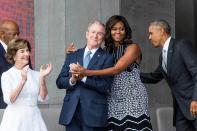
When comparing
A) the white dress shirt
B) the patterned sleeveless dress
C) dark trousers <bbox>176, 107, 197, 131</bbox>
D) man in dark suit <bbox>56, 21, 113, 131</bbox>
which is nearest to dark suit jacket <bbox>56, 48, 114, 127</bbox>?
man in dark suit <bbox>56, 21, 113, 131</bbox>

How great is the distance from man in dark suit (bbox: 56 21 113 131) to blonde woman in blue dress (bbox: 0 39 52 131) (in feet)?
0.74

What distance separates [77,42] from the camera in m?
8.18

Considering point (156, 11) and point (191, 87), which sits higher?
point (156, 11)

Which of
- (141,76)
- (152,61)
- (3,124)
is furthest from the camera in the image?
(152,61)

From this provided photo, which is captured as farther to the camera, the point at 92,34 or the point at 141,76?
the point at 141,76

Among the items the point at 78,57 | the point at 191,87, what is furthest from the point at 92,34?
the point at 191,87

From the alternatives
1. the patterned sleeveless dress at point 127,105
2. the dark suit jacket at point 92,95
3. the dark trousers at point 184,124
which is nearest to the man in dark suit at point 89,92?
the dark suit jacket at point 92,95

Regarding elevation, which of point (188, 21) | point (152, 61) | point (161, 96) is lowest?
point (161, 96)

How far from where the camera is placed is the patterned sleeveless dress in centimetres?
545

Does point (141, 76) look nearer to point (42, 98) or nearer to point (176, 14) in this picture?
point (42, 98)

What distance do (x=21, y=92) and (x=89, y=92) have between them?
64 cm

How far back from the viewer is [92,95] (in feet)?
17.4

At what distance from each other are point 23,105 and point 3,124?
25 cm

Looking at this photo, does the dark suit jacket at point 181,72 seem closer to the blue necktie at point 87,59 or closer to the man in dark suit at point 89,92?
the man in dark suit at point 89,92
